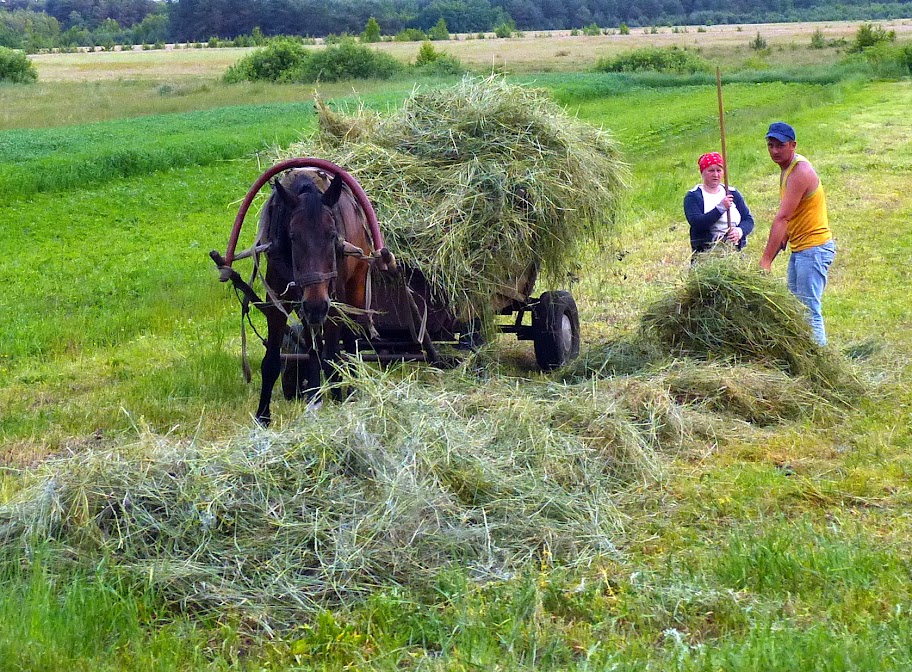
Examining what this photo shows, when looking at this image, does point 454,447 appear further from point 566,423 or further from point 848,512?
point 848,512

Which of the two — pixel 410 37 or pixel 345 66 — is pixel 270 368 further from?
pixel 410 37

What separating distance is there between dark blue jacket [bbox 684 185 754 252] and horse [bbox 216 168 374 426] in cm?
311

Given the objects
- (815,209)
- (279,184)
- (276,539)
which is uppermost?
(279,184)

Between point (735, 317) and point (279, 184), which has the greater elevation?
point (279, 184)

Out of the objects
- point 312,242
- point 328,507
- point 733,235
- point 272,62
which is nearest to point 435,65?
point 272,62

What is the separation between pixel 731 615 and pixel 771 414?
3014mm

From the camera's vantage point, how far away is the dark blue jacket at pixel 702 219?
27.8 ft

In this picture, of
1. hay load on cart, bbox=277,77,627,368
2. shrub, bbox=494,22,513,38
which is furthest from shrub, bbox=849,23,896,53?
hay load on cart, bbox=277,77,627,368

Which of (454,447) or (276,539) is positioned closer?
(276,539)

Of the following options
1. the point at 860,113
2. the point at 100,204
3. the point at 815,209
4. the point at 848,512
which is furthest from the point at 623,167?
the point at 860,113

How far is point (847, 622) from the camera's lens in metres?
3.85

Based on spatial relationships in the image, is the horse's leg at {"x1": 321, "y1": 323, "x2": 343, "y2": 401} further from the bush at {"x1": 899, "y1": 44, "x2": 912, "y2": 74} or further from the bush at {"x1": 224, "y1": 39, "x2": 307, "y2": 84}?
the bush at {"x1": 899, "y1": 44, "x2": 912, "y2": 74}

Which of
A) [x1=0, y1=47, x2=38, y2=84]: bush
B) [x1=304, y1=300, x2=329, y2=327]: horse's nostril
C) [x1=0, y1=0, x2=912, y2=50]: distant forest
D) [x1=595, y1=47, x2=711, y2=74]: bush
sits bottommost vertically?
[x1=304, y1=300, x2=329, y2=327]: horse's nostril

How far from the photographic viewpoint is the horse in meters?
6.28
